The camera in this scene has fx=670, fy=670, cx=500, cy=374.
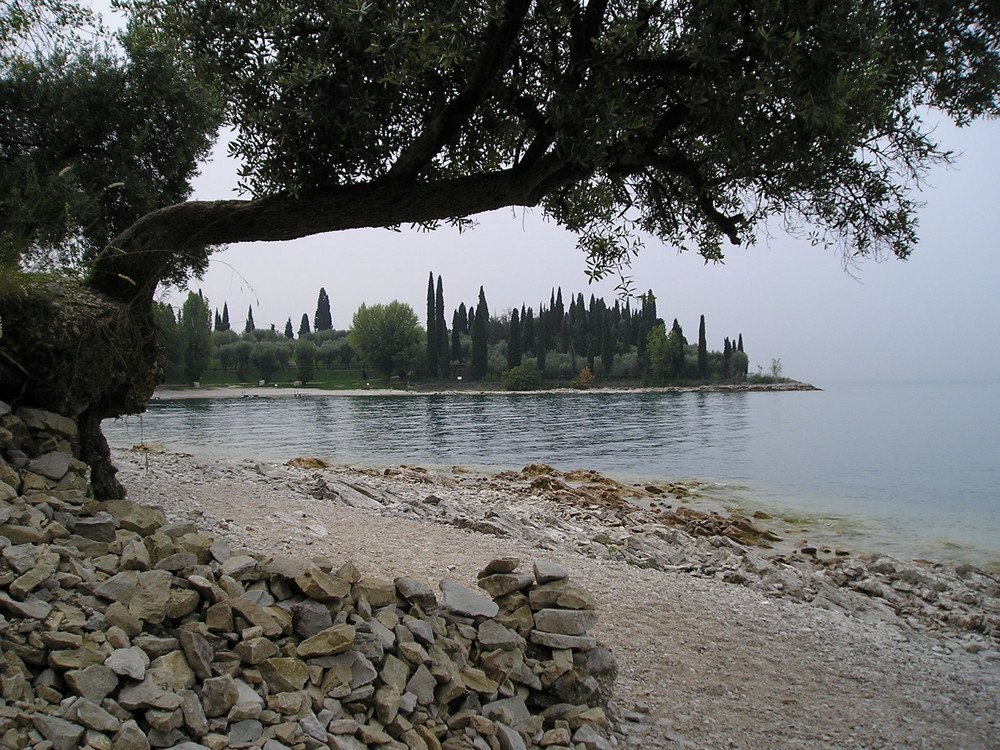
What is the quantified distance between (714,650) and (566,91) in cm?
424

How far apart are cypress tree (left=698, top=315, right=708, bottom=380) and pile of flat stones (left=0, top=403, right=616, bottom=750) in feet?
285

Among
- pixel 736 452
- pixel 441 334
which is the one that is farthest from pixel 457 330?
pixel 736 452

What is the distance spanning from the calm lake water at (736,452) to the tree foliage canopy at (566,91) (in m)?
5.89

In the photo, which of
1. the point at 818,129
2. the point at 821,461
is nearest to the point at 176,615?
the point at 818,129

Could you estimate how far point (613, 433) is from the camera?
102 ft

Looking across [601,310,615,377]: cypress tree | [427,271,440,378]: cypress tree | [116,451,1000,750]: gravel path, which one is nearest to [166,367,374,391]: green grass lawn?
[427,271,440,378]: cypress tree

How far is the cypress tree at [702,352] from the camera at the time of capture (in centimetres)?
8744

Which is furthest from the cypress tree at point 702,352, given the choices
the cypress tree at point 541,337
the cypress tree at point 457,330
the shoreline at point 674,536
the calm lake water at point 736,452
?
the shoreline at point 674,536

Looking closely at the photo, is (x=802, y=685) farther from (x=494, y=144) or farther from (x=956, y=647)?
(x=494, y=144)

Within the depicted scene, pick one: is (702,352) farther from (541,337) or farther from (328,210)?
(328,210)

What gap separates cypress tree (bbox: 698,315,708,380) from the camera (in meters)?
87.4

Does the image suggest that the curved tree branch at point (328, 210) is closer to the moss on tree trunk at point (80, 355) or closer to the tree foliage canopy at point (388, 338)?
the moss on tree trunk at point (80, 355)

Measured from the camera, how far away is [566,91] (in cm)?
472

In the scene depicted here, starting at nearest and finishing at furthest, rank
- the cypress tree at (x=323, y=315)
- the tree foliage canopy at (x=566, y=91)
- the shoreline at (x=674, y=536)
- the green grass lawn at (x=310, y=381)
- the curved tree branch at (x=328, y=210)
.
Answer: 1. the tree foliage canopy at (x=566, y=91)
2. the curved tree branch at (x=328, y=210)
3. the shoreline at (x=674, y=536)
4. the green grass lawn at (x=310, y=381)
5. the cypress tree at (x=323, y=315)
